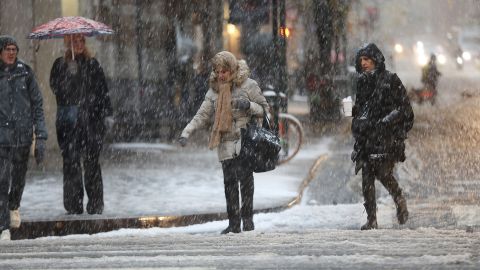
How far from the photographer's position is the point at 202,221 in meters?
10.5

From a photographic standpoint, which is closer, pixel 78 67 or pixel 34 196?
pixel 78 67

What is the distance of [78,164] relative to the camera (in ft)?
35.6

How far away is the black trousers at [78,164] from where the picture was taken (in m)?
10.7

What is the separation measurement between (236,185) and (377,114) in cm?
143

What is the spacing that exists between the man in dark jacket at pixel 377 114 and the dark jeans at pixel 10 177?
3.07m

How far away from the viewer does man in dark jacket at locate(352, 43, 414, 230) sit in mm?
9000

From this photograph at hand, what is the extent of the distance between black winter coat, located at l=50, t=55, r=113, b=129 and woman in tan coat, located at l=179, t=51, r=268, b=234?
6.29ft

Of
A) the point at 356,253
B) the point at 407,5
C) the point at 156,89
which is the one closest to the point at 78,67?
the point at 356,253

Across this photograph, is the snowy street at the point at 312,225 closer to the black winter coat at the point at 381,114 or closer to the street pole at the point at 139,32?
the black winter coat at the point at 381,114

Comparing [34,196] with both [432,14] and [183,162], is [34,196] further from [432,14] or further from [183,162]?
[432,14]

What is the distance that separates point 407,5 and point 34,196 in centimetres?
10943

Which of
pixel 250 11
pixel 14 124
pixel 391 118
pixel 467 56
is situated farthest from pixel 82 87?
pixel 467 56

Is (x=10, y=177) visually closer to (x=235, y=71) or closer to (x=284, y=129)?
(x=235, y=71)

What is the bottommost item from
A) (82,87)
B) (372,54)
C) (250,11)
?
(82,87)
